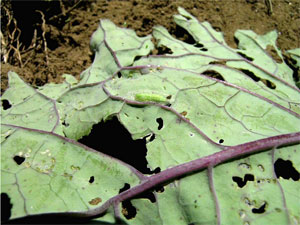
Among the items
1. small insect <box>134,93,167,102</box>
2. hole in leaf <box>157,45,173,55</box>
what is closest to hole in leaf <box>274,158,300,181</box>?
small insect <box>134,93,167,102</box>

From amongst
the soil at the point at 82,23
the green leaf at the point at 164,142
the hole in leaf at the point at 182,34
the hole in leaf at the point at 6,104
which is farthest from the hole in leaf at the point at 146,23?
the hole in leaf at the point at 6,104

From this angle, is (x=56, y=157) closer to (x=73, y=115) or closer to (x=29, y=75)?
(x=73, y=115)

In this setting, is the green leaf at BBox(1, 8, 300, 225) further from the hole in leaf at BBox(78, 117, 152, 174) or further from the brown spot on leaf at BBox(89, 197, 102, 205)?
the hole in leaf at BBox(78, 117, 152, 174)

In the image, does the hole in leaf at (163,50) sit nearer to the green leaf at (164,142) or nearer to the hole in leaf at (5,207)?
the green leaf at (164,142)

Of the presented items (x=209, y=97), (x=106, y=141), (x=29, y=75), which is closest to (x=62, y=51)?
(x=29, y=75)

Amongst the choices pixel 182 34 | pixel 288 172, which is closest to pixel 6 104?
pixel 182 34

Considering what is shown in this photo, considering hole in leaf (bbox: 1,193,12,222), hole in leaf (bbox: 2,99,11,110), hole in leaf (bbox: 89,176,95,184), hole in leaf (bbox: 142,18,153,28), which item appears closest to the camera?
hole in leaf (bbox: 1,193,12,222)

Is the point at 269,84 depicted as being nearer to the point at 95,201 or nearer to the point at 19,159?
the point at 95,201

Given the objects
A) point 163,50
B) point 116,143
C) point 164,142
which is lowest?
point 116,143
